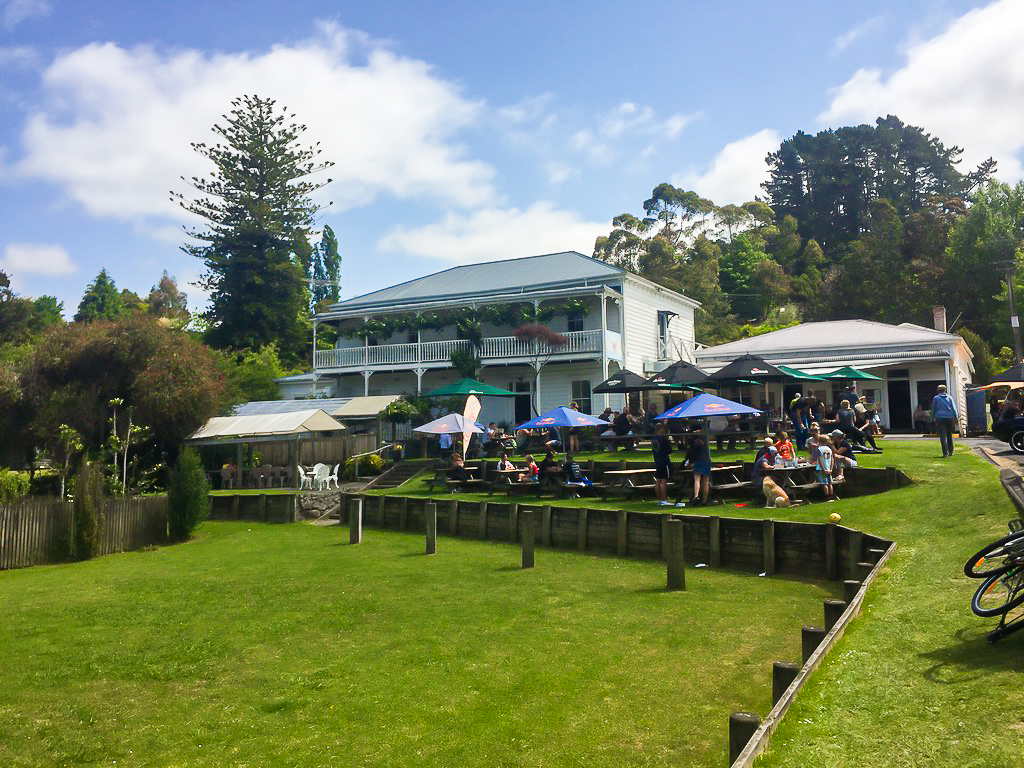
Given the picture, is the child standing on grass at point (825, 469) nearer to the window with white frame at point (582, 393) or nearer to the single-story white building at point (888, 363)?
the single-story white building at point (888, 363)

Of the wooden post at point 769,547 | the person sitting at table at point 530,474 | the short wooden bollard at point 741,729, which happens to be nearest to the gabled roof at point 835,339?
the person sitting at table at point 530,474

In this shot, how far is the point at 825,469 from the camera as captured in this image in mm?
15141

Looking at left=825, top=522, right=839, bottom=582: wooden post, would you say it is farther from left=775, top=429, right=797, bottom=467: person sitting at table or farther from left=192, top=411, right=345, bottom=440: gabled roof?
left=192, top=411, right=345, bottom=440: gabled roof

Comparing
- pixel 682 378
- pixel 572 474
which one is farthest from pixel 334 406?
pixel 572 474

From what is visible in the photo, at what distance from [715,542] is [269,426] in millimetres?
18303

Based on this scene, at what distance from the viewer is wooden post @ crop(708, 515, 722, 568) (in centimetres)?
1288

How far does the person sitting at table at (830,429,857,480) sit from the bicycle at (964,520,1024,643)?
878 centimetres

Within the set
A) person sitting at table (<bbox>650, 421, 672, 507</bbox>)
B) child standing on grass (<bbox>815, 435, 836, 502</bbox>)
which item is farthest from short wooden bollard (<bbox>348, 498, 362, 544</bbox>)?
child standing on grass (<bbox>815, 435, 836, 502</bbox>)

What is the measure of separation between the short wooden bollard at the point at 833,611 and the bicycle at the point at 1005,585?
112 centimetres

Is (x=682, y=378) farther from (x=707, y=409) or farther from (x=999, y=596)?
(x=999, y=596)

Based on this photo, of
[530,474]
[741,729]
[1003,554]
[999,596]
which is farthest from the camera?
[530,474]

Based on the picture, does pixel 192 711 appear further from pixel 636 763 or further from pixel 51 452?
pixel 51 452

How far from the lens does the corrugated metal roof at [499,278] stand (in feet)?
119

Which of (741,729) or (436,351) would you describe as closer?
(741,729)
